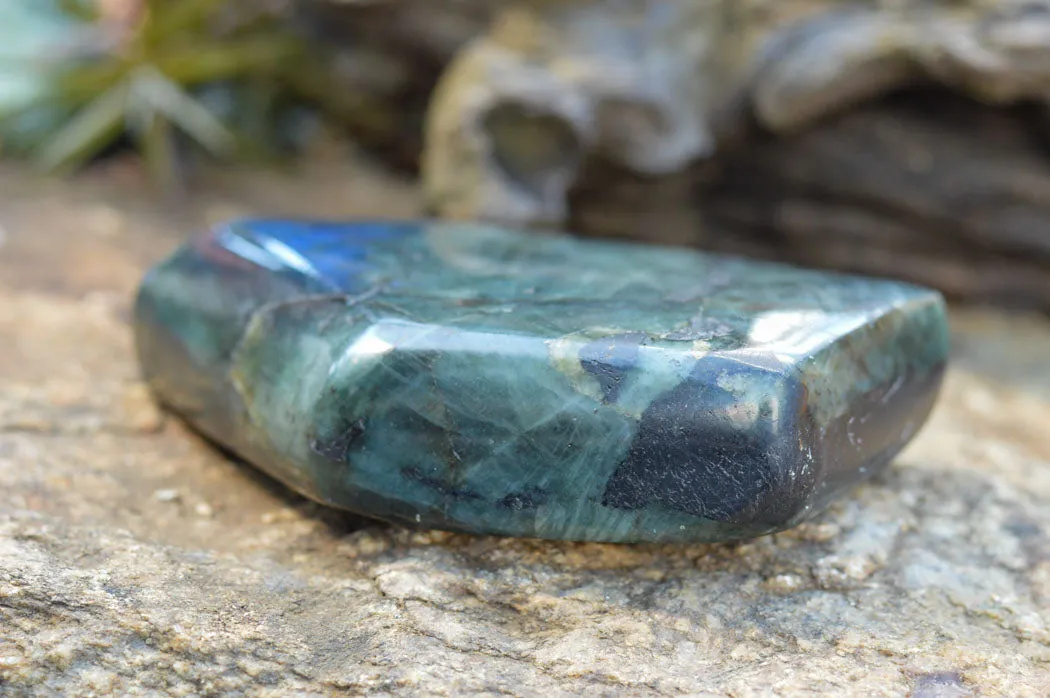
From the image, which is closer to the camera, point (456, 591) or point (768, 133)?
point (456, 591)

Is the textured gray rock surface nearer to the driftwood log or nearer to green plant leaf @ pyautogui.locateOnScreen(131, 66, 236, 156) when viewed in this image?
the driftwood log

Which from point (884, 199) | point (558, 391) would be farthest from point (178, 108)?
point (558, 391)

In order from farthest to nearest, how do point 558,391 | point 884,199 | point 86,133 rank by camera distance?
point 86,133 < point 884,199 < point 558,391

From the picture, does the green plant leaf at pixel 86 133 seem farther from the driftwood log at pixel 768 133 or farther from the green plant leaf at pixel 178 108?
the driftwood log at pixel 768 133

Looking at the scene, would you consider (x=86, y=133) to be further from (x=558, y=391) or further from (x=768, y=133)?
(x=558, y=391)

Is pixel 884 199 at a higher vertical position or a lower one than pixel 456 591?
higher

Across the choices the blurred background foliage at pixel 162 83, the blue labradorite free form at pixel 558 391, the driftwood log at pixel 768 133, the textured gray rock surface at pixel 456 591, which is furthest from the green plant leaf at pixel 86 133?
the blue labradorite free form at pixel 558 391

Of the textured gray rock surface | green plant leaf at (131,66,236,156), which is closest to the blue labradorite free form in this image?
the textured gray rock surface
